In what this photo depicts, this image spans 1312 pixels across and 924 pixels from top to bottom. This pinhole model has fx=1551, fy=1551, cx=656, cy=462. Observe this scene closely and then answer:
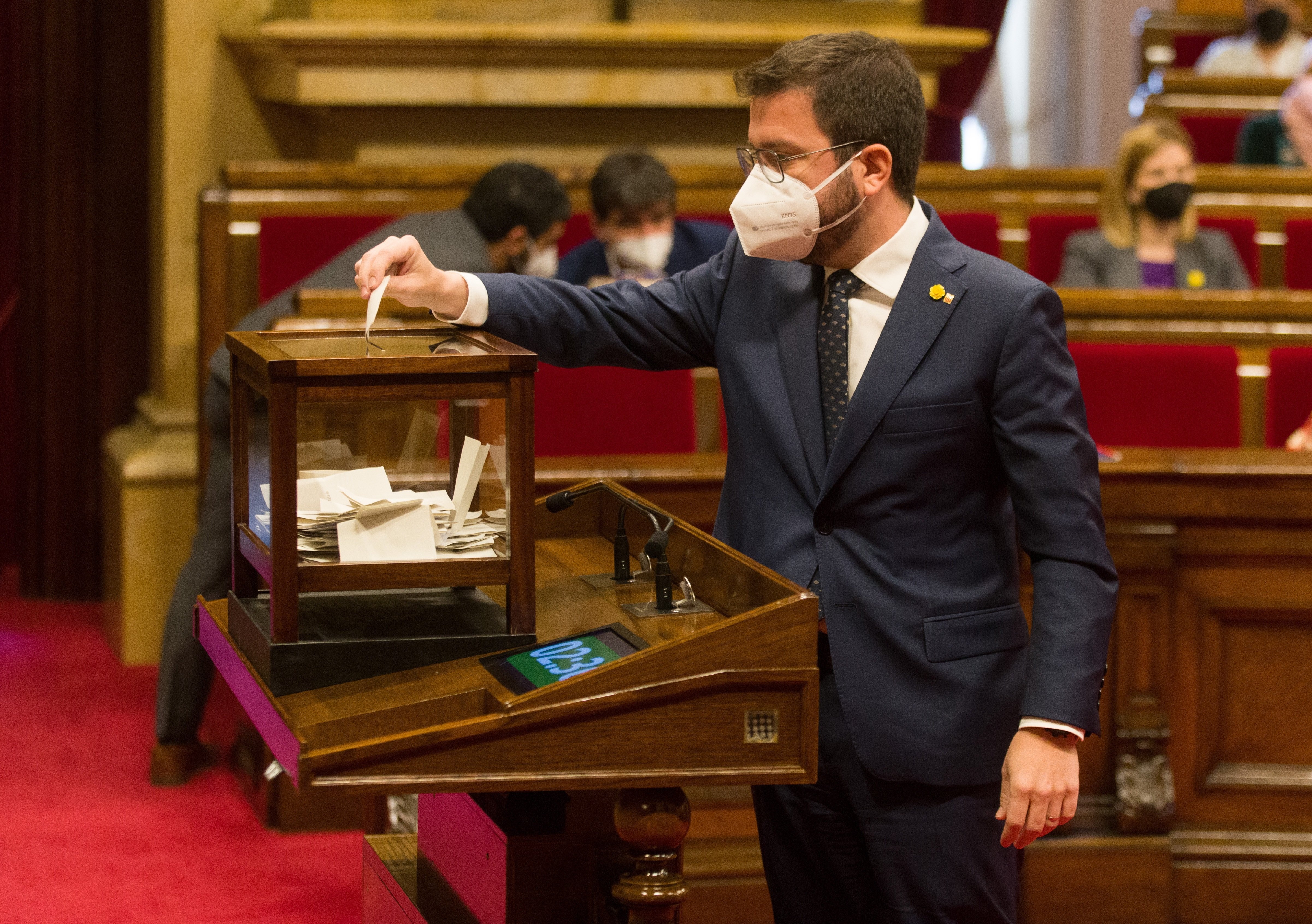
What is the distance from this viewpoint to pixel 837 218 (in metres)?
1.55

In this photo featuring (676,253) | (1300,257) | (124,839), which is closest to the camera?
(124,839)

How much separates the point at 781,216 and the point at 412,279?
368 millimetres

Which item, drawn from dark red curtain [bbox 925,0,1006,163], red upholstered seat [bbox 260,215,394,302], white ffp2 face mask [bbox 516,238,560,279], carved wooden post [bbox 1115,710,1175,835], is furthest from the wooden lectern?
dark red curtain [bbox 925,0,1006,163]

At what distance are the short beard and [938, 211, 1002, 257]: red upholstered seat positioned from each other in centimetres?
269

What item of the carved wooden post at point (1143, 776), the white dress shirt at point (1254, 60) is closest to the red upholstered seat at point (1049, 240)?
the carved wooden post at point (1143, 776)

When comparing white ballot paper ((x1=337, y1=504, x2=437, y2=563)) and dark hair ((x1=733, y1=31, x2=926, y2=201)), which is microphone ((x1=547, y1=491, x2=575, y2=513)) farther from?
dark hair ((x1=733, y1=31, x2=926, y2=201))

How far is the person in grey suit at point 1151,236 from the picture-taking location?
4266 mm

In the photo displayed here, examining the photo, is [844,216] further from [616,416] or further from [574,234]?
[574,234]

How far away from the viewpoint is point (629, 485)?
2.48m

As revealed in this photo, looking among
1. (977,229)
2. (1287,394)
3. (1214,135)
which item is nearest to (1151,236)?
(977,229)

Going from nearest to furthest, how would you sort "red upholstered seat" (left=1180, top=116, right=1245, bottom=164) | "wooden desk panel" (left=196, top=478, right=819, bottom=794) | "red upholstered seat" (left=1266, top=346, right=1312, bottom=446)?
"wooden desk panel" (left=196, top=478, right=819, bottom=794) → "red upholstered seat" (left=1266, top=346, right=1312, bottom=446) → "red upholstered seat" (left=1180, top=116, right=1245, bottom=164)

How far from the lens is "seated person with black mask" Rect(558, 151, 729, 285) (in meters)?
3.66

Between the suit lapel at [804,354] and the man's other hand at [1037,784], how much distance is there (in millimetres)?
326

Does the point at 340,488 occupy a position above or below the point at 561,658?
above
